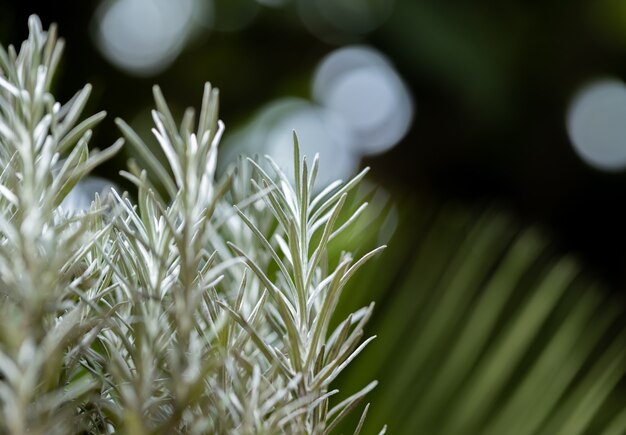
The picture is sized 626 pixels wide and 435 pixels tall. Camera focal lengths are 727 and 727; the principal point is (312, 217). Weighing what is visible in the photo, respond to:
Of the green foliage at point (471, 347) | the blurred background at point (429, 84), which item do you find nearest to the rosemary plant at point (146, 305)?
the green foliage at point (471, 347)

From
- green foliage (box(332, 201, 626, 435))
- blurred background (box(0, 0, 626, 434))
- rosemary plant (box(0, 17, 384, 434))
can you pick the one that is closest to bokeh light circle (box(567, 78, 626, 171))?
blurred background (box(0, 0, 626, 434))

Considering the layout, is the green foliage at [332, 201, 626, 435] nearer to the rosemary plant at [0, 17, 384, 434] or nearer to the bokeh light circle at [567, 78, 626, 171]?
the rosemary plant at [0, 17, 384, 434]

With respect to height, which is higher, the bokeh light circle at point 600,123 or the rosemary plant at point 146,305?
the bokeh light circle at point 600,123

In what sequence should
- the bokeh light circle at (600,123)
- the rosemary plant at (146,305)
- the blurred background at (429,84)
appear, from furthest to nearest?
1. the bokeh light circle at (600,123)
2. the blurred background at (429,84)
3. the rosemary plant at (146,305)

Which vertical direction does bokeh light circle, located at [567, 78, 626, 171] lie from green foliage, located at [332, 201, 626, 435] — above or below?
above

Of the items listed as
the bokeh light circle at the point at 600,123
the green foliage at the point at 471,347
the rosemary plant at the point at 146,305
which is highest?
the bokeh light circle at the point at 600,123

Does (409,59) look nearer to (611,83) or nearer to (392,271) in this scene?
(611,83)

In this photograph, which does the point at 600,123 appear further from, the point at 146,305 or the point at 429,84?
the point at 146,305

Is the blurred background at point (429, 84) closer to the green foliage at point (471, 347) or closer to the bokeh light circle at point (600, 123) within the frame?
the bokeh light circle at point (600, 123)
